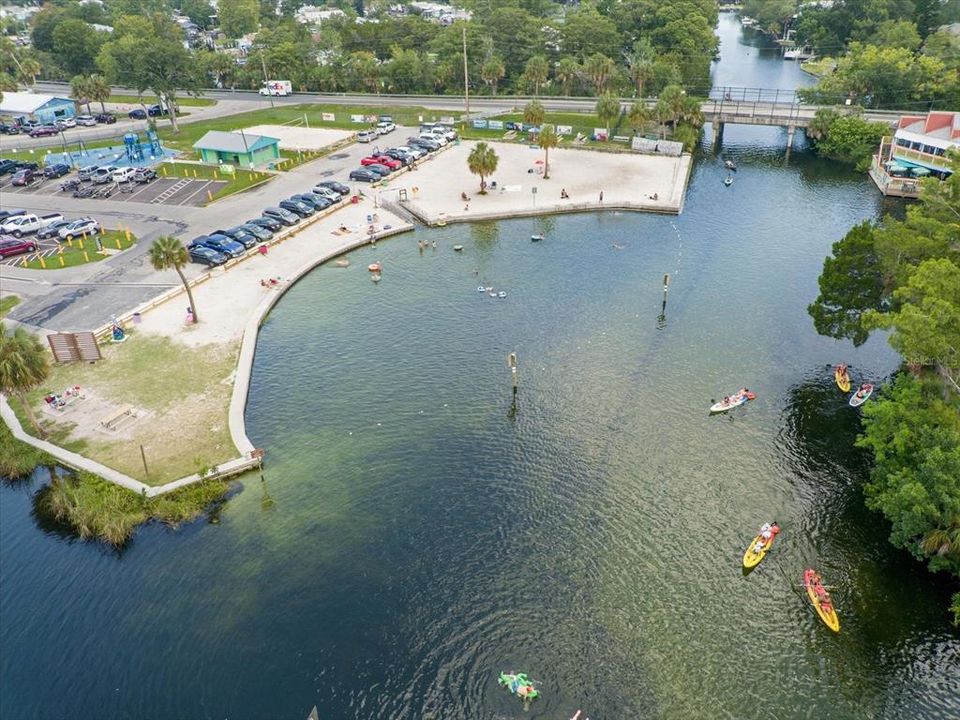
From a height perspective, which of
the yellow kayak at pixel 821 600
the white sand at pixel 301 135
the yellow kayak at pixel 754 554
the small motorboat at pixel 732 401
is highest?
the white sand at pixel 301 135

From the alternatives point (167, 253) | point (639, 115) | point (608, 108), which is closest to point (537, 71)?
point (608, 108)

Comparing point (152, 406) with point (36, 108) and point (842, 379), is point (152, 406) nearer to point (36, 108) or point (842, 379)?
point (842, 379)

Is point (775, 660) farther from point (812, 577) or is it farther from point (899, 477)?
point (899, 477)

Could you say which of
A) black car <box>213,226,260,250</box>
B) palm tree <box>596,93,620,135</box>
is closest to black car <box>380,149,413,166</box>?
palm tree <box>596,93,620,135</box>

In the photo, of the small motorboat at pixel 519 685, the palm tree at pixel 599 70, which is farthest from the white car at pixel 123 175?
the small motorboat at pixel 519 685

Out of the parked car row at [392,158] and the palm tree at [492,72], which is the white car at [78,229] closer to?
the parked car row at [392,158]
